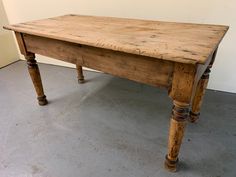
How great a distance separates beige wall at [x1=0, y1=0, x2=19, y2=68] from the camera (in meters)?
2.52

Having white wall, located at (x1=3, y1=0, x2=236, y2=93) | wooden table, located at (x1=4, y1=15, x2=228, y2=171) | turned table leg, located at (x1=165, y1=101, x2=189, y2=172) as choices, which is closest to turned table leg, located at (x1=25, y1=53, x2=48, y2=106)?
wooden table, located at (x1=4, y1=15, x2=228, y2=171)

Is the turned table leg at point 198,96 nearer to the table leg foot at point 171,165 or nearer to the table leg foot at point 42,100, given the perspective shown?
the table leg foot at point 171,165

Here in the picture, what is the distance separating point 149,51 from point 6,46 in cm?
245

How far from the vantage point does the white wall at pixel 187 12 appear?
5.15 feet

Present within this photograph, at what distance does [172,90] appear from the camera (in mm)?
858

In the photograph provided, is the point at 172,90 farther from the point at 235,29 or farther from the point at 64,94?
the point at 64,94

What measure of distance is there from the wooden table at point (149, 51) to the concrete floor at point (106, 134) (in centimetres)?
17

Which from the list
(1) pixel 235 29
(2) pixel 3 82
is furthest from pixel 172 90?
(2) pixel 3 82

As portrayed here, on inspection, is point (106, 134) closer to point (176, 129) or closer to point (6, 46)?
point (176, 129)

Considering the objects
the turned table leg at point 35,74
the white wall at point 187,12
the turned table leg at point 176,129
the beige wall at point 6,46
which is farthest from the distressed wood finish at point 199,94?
the beige wall at point 6,46

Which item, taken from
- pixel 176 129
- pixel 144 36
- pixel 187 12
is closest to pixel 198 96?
pixel 176 129

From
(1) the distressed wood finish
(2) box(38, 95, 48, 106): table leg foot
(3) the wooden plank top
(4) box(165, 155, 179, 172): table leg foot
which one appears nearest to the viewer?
(3) the wooden plank top

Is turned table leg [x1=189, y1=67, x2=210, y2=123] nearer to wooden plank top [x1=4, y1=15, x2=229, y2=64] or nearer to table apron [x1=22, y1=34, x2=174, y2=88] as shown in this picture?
wooden plank top [x1=4, y1=15, x2=229, y2=64]

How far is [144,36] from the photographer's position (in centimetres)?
103
